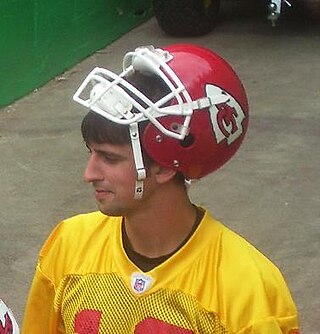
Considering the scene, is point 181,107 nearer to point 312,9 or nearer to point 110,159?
point 110,159

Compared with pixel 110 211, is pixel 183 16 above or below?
below

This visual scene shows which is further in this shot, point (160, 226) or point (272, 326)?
point (160, 226)

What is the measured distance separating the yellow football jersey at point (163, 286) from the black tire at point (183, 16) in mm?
7727

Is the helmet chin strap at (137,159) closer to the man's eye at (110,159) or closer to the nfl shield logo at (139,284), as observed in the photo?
the man's eye at (110,159)

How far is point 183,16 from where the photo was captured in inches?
412

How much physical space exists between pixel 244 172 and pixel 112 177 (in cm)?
430

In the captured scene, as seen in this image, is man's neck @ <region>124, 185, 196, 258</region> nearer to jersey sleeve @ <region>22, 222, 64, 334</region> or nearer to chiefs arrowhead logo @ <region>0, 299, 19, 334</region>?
jersey sleeve @ <region>22, 222, 64, 334</region>

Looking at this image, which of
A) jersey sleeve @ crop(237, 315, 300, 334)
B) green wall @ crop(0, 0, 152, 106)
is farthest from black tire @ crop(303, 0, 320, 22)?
jersey sleeve @ crop(237, 315, 300, 334)

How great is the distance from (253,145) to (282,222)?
141 centimetres

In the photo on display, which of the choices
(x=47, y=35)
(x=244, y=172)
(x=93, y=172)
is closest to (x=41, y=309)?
(x=93, y=172)

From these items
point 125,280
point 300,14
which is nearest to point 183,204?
point 125,280

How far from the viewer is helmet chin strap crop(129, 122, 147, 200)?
2.61 metres

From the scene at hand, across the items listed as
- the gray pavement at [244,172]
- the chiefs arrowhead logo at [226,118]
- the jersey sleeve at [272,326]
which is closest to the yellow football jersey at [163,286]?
the jersey sleeve at [272,326]

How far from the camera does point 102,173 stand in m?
2.69
